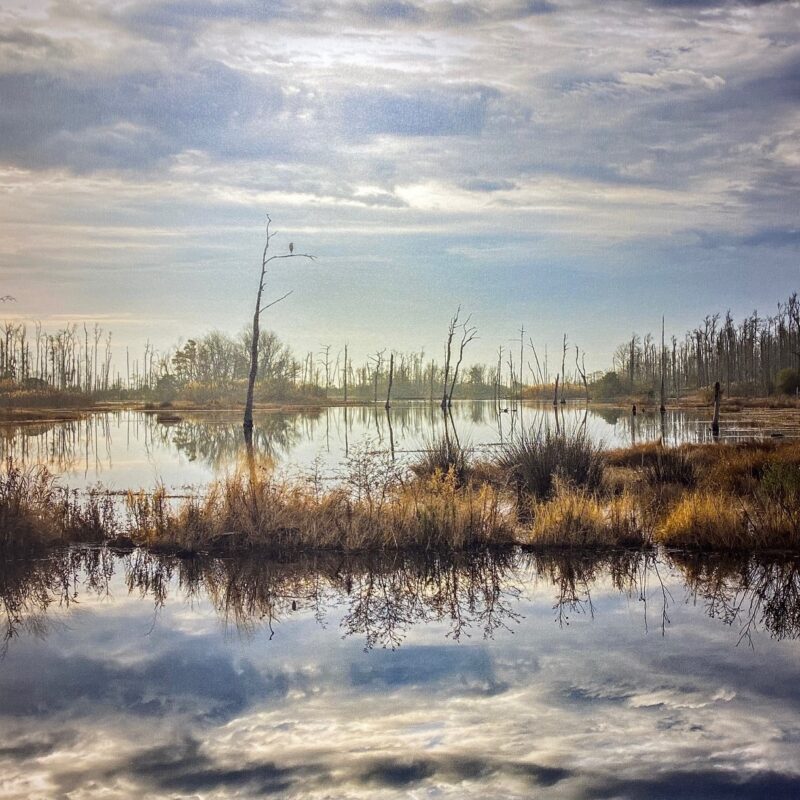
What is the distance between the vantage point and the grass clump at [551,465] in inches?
584

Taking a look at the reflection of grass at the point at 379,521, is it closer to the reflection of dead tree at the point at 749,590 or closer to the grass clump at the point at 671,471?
the reflection of dead tree at the point at 749,590

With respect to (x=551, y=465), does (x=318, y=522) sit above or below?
below

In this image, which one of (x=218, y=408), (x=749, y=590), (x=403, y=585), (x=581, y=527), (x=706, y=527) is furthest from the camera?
(x=218, y=408)

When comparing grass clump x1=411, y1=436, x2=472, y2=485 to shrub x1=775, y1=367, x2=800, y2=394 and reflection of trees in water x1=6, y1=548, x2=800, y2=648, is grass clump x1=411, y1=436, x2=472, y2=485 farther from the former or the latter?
shrub x1=775, y1=367, x2=800, y2=394

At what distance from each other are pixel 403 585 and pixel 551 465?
667cm

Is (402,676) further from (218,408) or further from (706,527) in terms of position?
(218,408)

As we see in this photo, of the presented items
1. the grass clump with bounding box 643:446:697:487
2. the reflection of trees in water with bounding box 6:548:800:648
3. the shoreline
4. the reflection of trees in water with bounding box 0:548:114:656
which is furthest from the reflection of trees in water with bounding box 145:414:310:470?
the shoreline

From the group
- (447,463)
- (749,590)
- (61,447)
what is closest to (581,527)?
(749,590)

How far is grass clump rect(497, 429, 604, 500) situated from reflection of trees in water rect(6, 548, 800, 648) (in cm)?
408

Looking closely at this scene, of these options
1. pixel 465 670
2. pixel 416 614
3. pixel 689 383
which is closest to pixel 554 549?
pixel 416 614

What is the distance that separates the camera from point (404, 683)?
20.2 ft

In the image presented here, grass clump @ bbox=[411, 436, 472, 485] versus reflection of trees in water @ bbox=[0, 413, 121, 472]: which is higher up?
grass clump @ bbox=[411, 436, 472, 485]

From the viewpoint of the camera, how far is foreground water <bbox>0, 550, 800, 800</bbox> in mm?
4766

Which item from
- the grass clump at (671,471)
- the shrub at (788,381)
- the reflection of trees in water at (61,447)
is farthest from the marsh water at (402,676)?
the shrub at (788,381)
